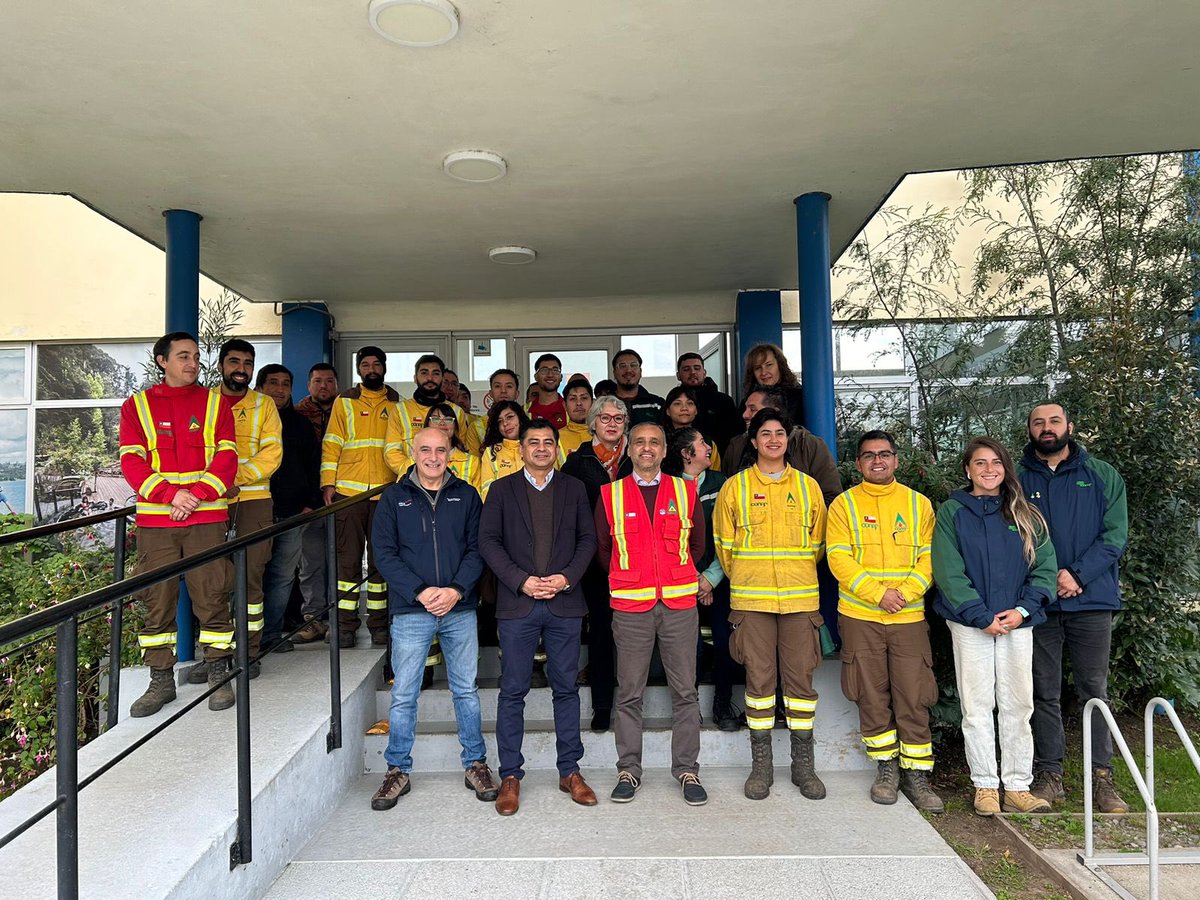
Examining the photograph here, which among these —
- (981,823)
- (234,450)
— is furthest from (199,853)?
(981,823)

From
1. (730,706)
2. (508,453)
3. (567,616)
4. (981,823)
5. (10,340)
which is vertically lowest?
(981,823)

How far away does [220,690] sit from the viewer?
3.85 m

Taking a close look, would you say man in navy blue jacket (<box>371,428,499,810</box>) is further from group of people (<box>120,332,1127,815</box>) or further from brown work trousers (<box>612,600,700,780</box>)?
brown work trousers (<box>612,600,700,780</box>)

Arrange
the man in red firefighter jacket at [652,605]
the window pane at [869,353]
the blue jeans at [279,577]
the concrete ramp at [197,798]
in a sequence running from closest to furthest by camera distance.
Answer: the concrete ramp at [197,798] → the man in red firefighter jacket at [652,605] → the blue jeans at [279,577] → the window pane at [869,353]

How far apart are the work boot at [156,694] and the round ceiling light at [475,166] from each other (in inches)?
119

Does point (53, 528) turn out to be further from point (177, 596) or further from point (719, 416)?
point (719, 416)

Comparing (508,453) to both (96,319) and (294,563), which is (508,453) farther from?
(96,319)

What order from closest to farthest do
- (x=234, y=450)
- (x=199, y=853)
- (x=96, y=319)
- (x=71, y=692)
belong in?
(x=71, y=692)
(x=199, y=853)
(x=234, y=450)
(x=96, y=319)

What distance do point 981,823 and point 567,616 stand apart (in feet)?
6.93

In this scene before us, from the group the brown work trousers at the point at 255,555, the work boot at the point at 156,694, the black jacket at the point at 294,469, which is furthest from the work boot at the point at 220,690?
the black jacket at the point at 294,469

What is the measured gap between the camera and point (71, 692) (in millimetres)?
1930

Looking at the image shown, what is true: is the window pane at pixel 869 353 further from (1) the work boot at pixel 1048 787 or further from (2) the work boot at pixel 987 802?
(2) the work boot at pixel 987 802

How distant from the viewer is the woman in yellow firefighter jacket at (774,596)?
379 cm

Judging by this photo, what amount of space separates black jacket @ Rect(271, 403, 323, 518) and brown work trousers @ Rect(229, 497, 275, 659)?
0.29 metres
